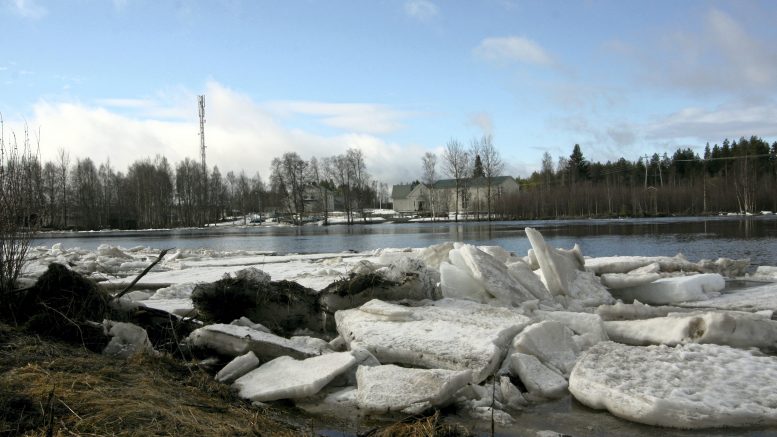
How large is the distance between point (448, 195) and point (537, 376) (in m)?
84.7

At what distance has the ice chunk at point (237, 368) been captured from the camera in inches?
200

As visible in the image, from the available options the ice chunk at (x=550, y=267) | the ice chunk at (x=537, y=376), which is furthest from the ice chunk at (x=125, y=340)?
the ice chunk at (x=550, y=267)

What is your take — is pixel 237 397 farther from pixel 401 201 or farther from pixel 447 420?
pixel 401 201

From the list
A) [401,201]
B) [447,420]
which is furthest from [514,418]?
[401,201]

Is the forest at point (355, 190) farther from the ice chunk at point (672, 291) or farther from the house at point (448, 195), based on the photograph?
the ice chunk at point (672, 291)

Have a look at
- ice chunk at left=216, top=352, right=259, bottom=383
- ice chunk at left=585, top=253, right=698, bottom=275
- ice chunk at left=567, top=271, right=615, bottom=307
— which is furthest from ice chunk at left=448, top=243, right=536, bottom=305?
ice chunk at left=216, top=352, right=259, bottom=383

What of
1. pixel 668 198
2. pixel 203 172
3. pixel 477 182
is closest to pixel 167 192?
pixel 203 172

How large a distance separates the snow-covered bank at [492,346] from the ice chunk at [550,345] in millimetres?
13

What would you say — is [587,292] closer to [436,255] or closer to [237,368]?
[436,255]

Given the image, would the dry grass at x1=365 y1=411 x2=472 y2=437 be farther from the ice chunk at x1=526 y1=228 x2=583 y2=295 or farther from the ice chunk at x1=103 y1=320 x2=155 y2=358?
the ice chunk at x1=526 y1=228 x2=583 y2=295

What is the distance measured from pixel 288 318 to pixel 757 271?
37.1 ft

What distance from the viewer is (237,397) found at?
15.0 ft

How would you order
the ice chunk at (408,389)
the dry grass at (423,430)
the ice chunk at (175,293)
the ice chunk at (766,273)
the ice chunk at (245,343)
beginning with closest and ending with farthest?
the dry grass at (423,430)
the ice chunk at (408,389)
the ice chunk at (245,343)
the ice chunk at (175,293)
the ice chunk at (766,273)

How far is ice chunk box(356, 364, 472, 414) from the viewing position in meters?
4.23
